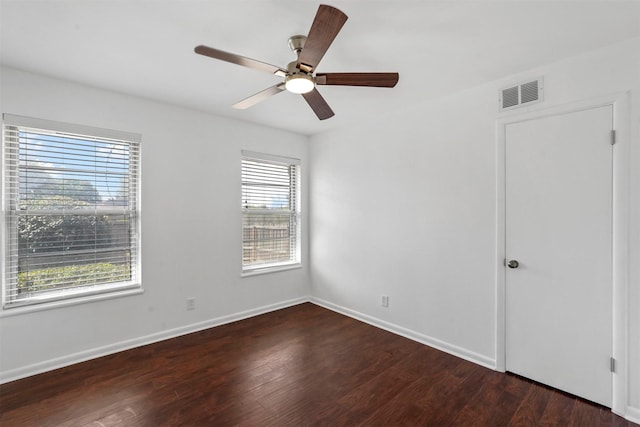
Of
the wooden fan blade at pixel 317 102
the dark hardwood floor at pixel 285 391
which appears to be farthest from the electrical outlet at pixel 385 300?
the wooden fan blade at pixel 317 102

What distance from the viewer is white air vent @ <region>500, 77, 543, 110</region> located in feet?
7.67

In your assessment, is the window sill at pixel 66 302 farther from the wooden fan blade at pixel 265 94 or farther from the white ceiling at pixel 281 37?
the wooden fan blade at pixel 265 94

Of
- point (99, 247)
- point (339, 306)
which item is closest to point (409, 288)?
point (339, 306)

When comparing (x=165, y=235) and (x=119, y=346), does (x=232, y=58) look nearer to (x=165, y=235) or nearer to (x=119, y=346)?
(x=165, y=235)

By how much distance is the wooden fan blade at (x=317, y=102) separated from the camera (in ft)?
7.02

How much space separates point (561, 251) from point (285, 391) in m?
2.38

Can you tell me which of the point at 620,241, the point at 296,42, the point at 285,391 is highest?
the point at 296,42

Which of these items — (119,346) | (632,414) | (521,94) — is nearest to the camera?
(632,414)

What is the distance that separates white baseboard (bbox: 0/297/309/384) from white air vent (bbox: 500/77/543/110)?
352cm

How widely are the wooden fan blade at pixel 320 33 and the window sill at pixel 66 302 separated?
2.72 metres

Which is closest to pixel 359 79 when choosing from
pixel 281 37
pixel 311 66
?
pixel 311 66

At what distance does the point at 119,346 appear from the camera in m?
2.88

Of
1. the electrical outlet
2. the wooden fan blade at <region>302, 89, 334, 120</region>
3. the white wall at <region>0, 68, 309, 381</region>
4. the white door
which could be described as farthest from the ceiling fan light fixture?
the electrical outlet

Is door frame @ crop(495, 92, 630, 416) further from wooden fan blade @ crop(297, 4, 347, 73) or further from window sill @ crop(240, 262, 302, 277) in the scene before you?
window sill @ crop(240, 262, 302, 277)
